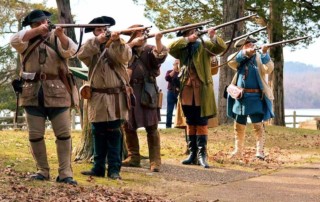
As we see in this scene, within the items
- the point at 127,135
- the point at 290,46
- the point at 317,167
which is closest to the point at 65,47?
the point at 127,135

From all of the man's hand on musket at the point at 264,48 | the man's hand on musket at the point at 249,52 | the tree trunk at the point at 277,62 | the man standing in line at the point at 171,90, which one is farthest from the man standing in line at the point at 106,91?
the tree trunk at the point at 277,62

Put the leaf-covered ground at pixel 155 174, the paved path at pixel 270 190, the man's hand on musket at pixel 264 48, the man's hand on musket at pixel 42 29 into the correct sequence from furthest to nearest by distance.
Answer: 1. the man's hand on musket at pixel 264 48
2. the paved path at pixel 270 190
3. the man's hand on musket at pixel 42 29
4. the leaf-covered ground at pixel 155 174

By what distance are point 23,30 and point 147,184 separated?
2.35 metres

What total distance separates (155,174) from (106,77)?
1616mm

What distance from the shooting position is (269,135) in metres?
16.2

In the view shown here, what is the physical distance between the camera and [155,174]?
868cm

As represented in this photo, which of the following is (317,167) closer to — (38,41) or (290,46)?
(38,41)

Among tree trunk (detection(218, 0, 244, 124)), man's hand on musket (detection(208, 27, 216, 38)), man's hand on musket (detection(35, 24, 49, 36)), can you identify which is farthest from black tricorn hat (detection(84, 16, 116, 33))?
tree trunk (detection(218, 0, 244, 124))

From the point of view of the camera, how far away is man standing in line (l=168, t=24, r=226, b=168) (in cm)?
952

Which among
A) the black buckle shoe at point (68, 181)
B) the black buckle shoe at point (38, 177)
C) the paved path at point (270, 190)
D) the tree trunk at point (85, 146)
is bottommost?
the paved path at point (270, 190)

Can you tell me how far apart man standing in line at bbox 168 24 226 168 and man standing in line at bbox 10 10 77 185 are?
8.92 feet

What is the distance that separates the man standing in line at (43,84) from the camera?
23.4ft

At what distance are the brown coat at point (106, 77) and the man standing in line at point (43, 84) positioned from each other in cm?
58

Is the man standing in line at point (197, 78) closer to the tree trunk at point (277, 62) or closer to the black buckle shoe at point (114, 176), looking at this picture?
the black buckle shoe at point (114, 176)
